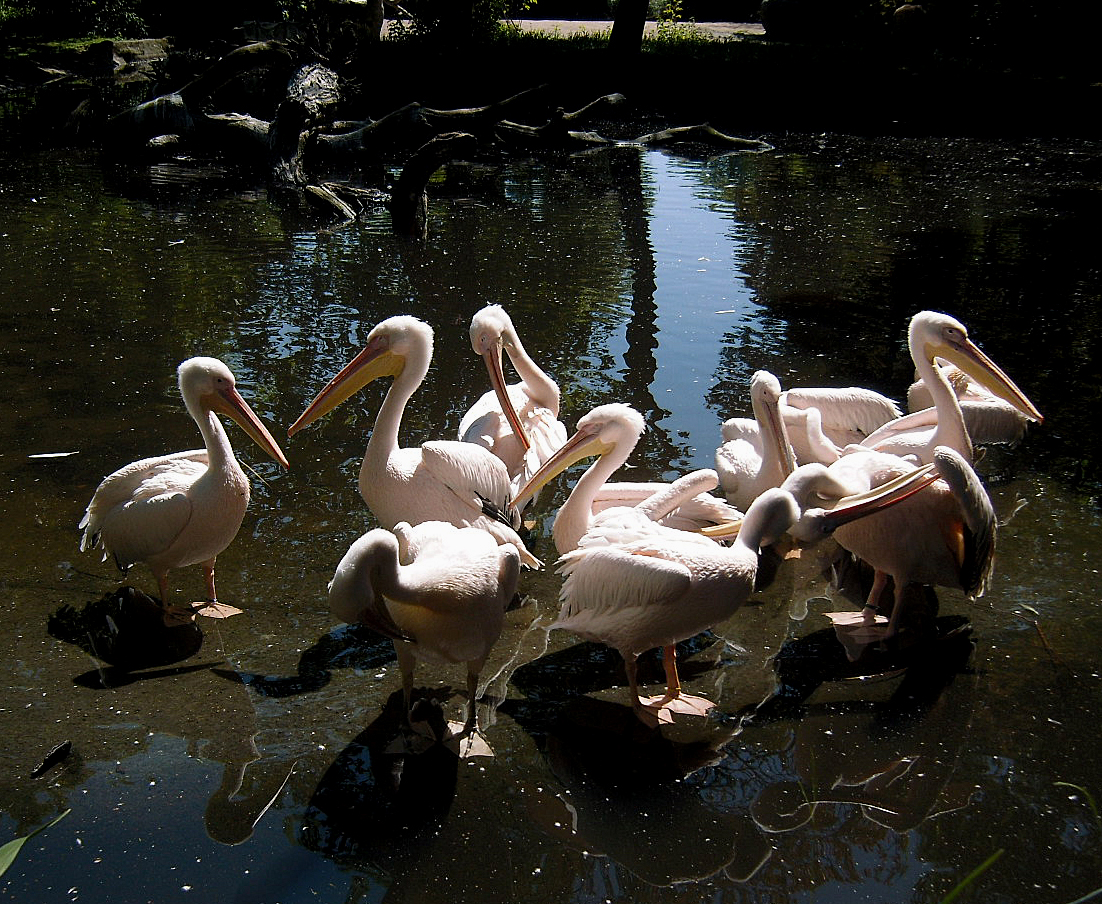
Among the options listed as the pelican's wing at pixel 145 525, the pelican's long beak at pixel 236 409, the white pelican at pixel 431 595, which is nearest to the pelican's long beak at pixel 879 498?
the white pelican at pixel 431 595

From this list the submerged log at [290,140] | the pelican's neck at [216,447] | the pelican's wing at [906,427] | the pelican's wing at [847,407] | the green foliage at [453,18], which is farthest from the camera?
the green foliage at [453,18]

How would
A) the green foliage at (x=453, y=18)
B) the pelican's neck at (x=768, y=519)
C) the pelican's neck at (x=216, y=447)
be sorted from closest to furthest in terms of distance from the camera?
the pelican's neck at (x=768, y=519) → the pelican's neck at (x=216, y=447) → the green foliage at (x=453, y=18)

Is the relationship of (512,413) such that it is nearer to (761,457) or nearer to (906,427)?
(761,457)

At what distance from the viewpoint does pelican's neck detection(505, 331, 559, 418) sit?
176 inches

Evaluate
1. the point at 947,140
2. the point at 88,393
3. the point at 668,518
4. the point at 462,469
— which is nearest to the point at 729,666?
the point at 668,518

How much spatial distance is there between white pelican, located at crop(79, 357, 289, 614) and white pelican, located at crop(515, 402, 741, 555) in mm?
1112

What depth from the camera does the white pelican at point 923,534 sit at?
325 cm

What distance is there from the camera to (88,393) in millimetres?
5043

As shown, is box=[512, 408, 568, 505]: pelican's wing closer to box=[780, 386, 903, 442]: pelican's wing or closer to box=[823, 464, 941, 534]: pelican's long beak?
box=[780, 386, 903, 442]: pelican's wing

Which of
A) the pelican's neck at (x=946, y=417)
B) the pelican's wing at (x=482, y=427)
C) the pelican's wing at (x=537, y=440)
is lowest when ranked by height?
the pelican's wing at (x=537, y=440)

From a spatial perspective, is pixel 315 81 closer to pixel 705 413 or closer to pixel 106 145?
pixel 106 145

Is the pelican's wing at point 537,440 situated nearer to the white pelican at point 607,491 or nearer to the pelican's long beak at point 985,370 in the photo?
the white pelican at point 607,491

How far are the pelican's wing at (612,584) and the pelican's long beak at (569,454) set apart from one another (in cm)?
64

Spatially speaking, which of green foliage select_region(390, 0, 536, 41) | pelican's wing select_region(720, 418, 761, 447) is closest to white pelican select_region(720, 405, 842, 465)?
pelican's wing select_region(720, 418, 761, 447)
